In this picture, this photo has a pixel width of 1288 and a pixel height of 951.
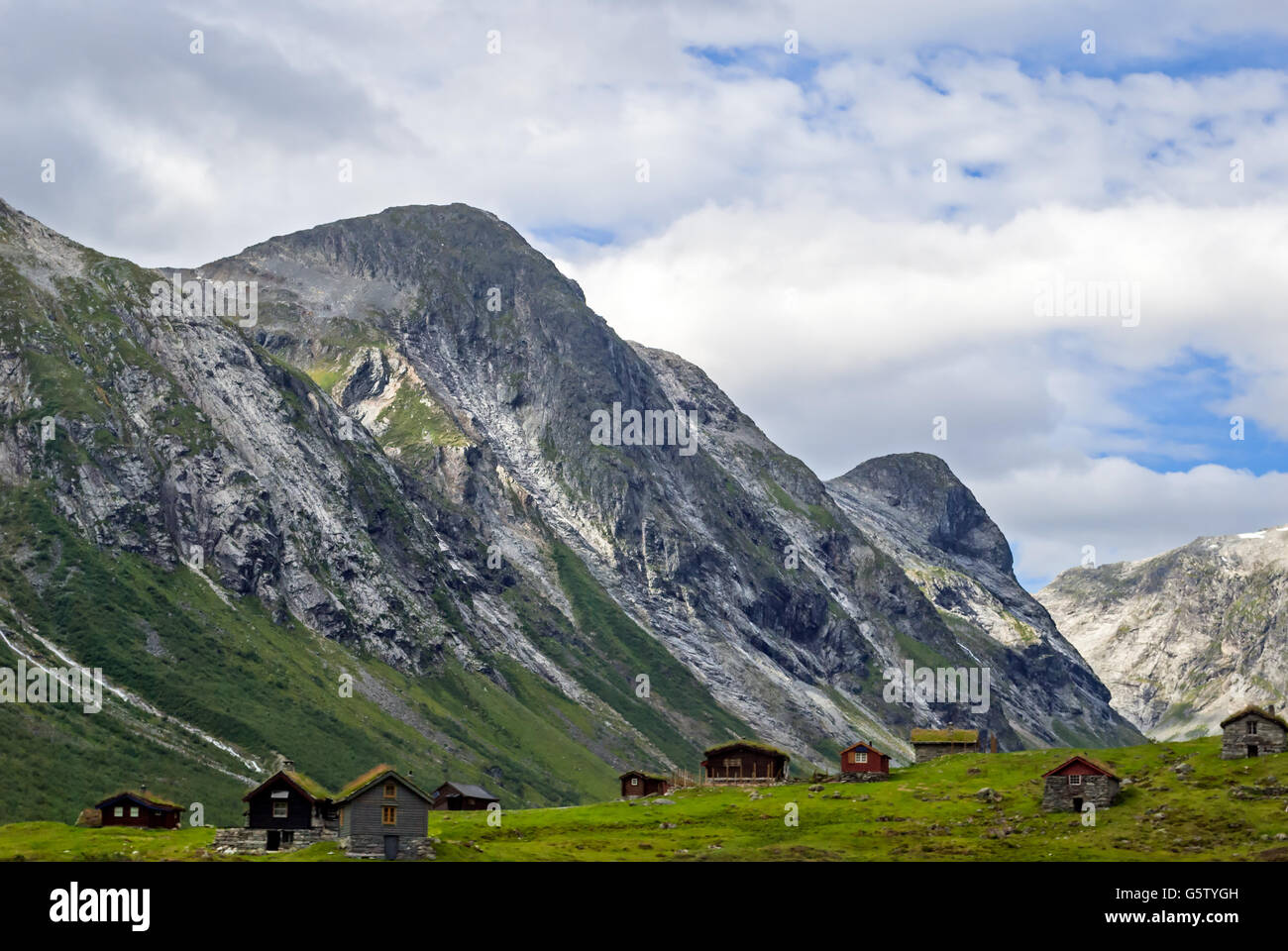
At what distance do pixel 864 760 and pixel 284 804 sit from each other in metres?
80.5

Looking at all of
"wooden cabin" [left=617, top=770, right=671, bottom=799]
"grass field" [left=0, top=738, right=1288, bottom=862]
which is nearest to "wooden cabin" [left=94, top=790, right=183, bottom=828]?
"grass field" [left=0, top=738, right=1288, bottom=862]

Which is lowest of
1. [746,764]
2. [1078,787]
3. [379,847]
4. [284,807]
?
[379,847]

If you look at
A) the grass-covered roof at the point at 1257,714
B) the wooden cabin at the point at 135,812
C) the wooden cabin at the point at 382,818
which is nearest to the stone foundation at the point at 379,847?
the wooden cabin at the point at 382,818

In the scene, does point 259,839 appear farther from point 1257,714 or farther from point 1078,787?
point 1257,714

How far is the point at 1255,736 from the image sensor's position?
14638cm

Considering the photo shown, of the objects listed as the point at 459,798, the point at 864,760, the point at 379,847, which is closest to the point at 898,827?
the point at 864,760

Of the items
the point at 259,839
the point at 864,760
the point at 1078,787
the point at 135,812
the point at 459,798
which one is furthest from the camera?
the point at 864,760

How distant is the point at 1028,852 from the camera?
122 metres

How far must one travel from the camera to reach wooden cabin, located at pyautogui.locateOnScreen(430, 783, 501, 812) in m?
171

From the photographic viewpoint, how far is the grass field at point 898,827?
393 feet

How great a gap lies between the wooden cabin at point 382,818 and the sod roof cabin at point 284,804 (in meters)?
6.49

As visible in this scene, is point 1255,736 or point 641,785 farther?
point 641,785
